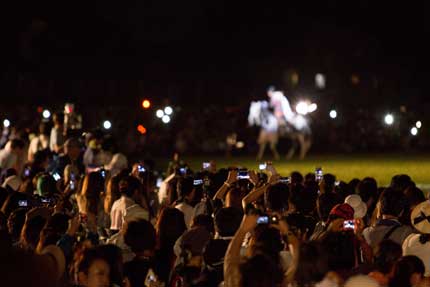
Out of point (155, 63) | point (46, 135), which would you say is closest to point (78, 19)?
point (155, 63)

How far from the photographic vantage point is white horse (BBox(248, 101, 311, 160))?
36062mm

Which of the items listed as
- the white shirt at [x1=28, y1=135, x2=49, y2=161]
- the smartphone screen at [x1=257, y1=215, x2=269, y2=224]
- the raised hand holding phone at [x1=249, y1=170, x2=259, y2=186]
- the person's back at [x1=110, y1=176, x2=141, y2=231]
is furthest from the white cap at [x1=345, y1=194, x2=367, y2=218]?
the white shirt at [x1=28, y1=135, x2=49, y2=161]

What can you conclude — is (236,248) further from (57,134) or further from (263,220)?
(57,134)

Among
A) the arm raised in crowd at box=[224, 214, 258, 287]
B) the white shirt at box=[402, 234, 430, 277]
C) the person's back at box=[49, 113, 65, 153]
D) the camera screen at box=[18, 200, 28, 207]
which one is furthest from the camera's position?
the person's back at box=[49, 113, 65, 153]

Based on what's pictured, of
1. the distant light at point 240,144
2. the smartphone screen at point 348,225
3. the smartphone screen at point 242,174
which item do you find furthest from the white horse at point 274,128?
the smartphone screen at point 348,225

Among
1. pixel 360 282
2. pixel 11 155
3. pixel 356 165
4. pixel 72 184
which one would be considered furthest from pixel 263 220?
pixel 356 165

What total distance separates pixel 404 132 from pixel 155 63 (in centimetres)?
2317

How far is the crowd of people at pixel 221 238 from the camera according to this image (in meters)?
6.33

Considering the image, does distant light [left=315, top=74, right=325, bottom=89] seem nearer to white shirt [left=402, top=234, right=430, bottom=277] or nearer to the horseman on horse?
the horseman on horse

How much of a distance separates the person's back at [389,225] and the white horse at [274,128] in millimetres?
25954

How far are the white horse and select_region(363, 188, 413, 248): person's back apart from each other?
2595 centimetres

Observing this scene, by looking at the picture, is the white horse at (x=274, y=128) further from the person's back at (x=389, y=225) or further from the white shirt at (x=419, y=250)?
the white shirt at (x=419, y=250)

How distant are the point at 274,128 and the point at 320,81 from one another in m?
26.4

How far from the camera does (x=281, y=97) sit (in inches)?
1481
